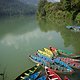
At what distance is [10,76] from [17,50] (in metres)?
7.77

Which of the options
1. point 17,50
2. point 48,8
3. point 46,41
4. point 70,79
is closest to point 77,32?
point 46,41

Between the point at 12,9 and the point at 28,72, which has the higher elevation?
the point at 28,72

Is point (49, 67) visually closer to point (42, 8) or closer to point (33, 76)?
point (33, 76)

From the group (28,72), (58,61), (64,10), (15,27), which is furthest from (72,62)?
(64,10)

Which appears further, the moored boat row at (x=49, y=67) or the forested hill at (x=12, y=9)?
the forested hill at (x=12, y=9)

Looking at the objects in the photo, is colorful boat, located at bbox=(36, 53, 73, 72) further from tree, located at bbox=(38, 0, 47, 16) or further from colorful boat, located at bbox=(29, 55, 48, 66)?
tree, located at bbox=(38, 0, 47, 16)

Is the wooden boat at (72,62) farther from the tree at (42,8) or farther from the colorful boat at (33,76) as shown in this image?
the tree at (42,8)

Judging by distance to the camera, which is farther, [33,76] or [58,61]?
[58,61]

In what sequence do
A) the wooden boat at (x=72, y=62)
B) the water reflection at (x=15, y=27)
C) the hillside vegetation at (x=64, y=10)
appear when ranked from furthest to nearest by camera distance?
the hillside vegetation at (x=64, y=10)
the water reflection at (x=15, y=27)
the wooden boat at (x=72, y=62)

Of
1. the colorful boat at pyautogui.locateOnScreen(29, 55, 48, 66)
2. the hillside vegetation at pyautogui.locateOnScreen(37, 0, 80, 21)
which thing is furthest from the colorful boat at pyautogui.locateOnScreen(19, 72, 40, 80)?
the hillside vegetation at pyautogui.locateOnScreen(37, 0, 80, 21)

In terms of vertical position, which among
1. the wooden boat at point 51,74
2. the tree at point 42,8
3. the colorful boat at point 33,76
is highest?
the tree at point 42,8

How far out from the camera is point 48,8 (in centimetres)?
6266

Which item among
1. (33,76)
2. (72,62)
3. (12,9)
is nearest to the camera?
(33,76)

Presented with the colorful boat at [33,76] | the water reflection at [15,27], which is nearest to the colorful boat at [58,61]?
the colorful boat at [33,76]
